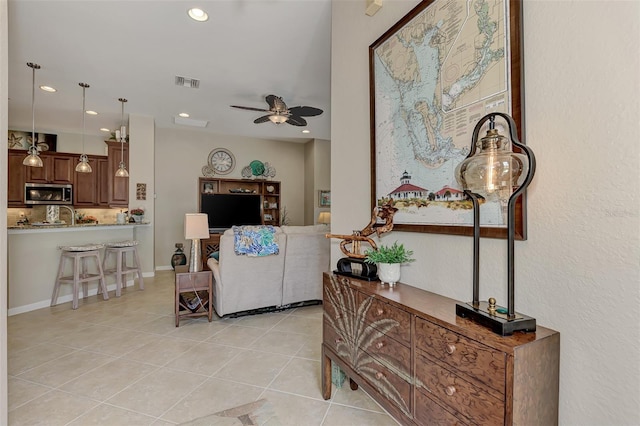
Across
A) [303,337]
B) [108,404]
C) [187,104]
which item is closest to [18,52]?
[187,104]

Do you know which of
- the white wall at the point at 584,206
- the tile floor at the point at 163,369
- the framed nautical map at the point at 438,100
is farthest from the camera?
the tile floor at the point at 163,369

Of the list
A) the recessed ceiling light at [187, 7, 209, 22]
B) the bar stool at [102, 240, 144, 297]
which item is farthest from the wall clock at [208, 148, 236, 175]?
the recessed ceiling light at [187, 7, 209, 22]

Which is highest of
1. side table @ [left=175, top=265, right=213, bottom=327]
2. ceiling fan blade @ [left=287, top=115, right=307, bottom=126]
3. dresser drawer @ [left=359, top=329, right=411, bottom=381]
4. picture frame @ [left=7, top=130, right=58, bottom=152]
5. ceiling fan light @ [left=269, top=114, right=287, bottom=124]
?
picture frame @ [left=7, top=130, right=58, bottom=152]

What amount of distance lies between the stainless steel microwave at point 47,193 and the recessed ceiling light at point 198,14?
18.0 ft

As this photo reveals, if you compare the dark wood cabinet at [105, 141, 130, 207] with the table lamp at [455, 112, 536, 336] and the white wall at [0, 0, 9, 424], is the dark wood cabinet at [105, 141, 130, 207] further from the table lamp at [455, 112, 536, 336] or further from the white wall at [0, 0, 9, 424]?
the table lamp at [455, 112, 536, 336]

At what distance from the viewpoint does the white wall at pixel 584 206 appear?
854 millimetres

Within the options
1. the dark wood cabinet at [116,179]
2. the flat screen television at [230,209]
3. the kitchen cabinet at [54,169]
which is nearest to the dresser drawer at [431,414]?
the flat screen television at [230,209]

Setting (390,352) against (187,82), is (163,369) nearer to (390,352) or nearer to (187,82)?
(390,352)

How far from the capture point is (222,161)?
6.77m

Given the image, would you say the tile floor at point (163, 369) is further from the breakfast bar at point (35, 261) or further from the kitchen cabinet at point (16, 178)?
the kitchen cabinet at point (16, 178)

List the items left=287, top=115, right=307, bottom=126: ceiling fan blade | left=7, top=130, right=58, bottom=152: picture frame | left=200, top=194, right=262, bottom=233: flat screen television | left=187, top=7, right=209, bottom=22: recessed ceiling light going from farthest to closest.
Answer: left=200, top=194, right=262, bottom=233: flat screen television, left=7, top=130, right=58, bottom=152: picture frame, left=287, top=115, right=307, bottom=126: ceiling fan blade, left=187, top=7, right=209, bottom=22: recessed ceiling light

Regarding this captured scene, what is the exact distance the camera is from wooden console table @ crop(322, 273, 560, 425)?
2.87ft

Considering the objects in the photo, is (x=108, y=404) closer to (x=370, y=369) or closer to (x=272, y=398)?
(x=272, y=398)

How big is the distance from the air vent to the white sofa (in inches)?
79.9
